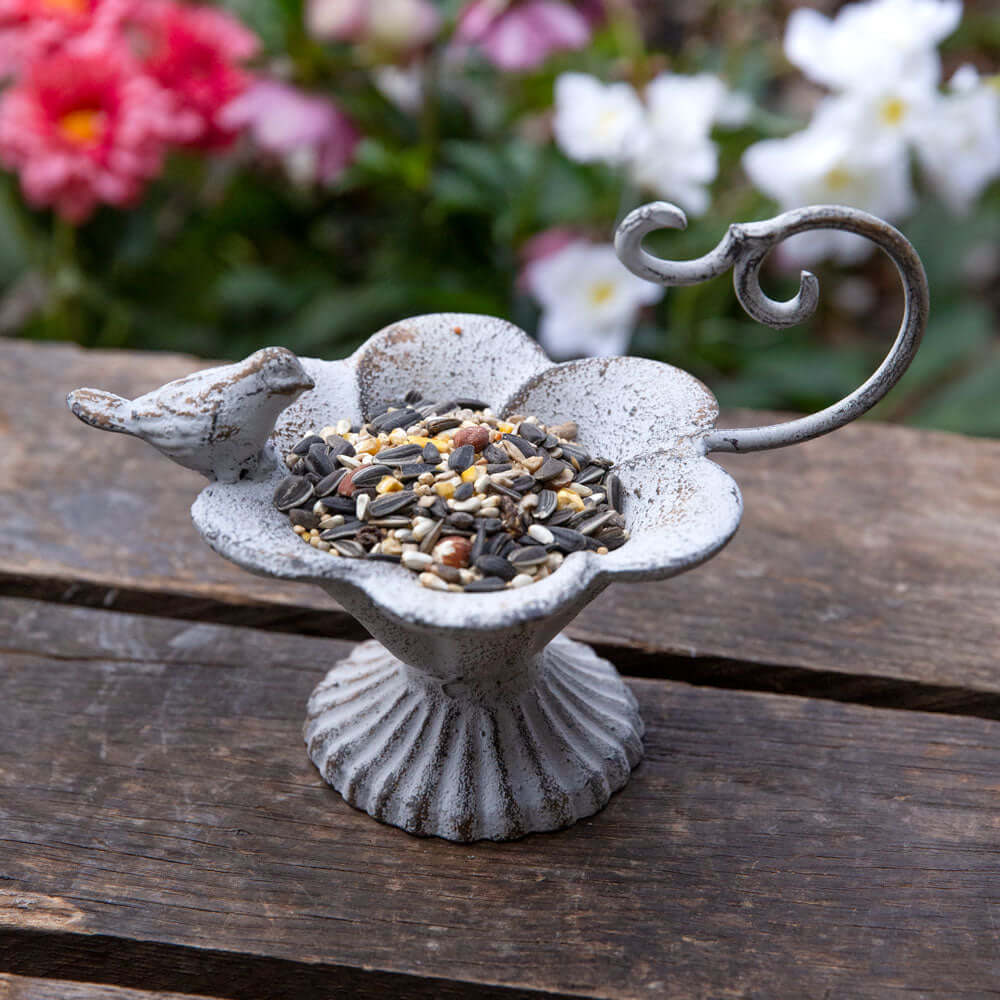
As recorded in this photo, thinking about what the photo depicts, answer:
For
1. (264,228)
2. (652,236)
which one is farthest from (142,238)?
(652,236)

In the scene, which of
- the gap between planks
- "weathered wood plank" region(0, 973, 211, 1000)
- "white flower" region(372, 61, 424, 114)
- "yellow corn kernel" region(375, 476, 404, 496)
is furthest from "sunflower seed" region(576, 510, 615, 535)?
"white flower" region(372, 61, 424, 114)

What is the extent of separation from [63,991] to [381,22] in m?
1.13

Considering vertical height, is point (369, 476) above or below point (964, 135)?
below

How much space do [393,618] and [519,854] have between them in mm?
227

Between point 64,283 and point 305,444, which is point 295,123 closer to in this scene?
point 64,283

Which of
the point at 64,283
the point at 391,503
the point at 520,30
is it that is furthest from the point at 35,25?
the point at 391,503

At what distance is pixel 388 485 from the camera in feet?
2.16

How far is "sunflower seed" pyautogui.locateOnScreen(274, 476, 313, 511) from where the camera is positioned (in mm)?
661

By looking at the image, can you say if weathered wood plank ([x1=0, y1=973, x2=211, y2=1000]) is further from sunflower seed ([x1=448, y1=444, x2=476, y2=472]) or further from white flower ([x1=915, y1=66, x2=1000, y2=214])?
white flower ([x1=915, y1=66, x2=1000, y2=214])

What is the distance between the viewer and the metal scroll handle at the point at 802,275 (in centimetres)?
62

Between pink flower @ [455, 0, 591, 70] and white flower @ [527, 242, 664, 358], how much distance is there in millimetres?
255

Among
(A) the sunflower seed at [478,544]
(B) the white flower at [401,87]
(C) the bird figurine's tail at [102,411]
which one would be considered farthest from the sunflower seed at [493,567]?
(B) the white flower at [401,87]

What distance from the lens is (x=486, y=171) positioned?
1.39 metres

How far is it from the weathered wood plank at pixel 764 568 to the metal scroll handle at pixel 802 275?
0.24 meters
